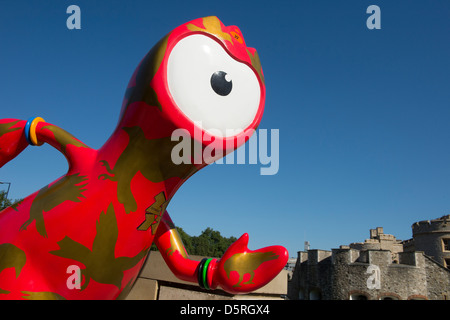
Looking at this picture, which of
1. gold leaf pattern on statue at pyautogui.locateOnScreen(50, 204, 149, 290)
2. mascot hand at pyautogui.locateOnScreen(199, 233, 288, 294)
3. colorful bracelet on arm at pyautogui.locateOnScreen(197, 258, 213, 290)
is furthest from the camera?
colorful bracelet on arm at pyautogui.locateOnScreen(197, 258, 213, 290)

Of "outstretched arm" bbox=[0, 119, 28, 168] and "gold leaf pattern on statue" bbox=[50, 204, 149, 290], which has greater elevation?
"outstretched arm" bbox=[0, 119, 28, 168]

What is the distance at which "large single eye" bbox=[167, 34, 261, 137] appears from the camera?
2.18 meters

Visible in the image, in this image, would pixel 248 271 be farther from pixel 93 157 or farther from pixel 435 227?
pixel 435 227

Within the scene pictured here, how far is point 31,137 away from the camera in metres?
2.43

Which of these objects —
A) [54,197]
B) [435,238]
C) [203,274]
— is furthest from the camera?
[435,238]

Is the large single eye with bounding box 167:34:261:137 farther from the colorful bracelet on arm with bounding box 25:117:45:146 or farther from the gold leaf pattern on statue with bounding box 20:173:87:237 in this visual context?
the colorful bracelet on arm with bounding box 25:117:45:146

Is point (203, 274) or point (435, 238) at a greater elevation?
point (435, 238)

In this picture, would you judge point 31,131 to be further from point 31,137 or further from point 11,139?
point 11,139

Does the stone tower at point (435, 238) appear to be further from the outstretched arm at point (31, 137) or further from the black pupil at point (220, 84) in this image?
the outstretched arm at point (31, 137)

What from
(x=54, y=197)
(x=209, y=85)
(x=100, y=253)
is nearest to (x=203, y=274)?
(x=100, y=253)

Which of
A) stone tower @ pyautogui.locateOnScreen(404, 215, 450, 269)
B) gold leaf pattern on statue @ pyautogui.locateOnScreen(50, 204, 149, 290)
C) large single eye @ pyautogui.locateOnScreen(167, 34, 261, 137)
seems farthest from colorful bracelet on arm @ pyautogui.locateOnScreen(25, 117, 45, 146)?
stone tower @ pyautogui.locateOnScreen(404, 215, 450, 269)

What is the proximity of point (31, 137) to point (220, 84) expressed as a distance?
1.40 meters
